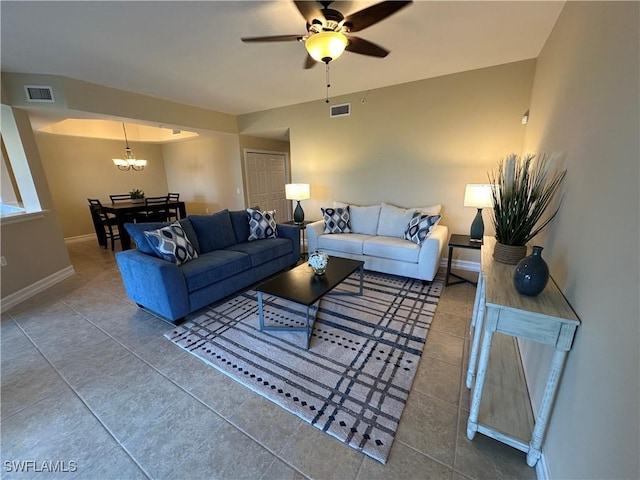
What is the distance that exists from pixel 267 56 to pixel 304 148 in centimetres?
203

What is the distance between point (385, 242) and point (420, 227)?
1.59 ft

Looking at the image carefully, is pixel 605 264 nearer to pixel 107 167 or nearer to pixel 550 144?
pixel 550 144

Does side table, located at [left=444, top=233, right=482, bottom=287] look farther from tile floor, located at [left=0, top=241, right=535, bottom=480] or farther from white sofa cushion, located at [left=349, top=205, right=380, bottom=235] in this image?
white sofa cushion, located at [left=349, top=205, right=380, bottom=235]

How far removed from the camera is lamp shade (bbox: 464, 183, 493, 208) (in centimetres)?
287

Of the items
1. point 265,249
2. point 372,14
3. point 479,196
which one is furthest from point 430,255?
point 372,14

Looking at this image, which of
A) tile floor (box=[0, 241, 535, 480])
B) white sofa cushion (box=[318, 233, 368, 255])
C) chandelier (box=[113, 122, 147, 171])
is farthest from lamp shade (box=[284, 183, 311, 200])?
chandelier (box=[113, 122, 147, 171])

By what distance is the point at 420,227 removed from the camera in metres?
3.34

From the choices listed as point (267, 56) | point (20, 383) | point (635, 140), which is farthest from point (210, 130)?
point (635, 140)

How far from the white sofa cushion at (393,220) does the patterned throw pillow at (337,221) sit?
0.52 metres

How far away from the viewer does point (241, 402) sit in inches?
64.4

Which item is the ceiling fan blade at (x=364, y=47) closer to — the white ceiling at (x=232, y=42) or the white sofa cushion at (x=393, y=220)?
the white ceiling at (x=232, y=42)

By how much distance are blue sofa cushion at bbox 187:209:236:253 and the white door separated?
2718 mm

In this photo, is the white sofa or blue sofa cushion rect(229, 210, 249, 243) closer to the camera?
the white sofa

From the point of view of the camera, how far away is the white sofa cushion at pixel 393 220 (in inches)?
146
